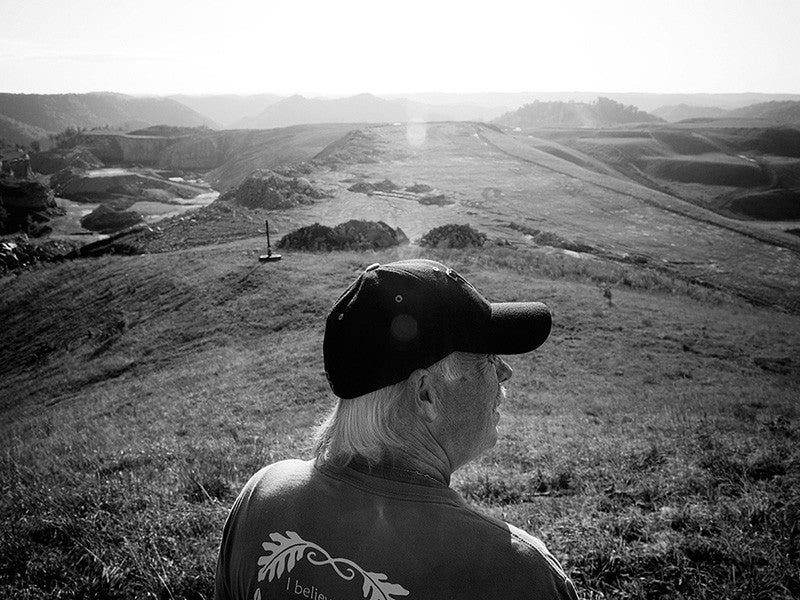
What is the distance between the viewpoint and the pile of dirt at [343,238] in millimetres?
24828

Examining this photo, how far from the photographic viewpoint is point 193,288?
2031 cm

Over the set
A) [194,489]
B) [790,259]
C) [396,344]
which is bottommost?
[790,259]

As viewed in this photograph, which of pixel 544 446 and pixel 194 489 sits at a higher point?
pixel 194 489

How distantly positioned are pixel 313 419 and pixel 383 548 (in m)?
8.73

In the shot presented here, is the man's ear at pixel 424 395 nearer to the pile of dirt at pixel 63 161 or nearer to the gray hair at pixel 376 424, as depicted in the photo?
the gray hair at pixel 376 424

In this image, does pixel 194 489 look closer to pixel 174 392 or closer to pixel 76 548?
pixel 76 548

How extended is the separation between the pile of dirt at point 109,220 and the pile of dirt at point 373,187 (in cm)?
2067

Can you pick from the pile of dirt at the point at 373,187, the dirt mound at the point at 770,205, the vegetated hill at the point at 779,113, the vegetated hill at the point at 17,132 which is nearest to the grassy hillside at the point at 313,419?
the pile of dirt at the point at 373,187

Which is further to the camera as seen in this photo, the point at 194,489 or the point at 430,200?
the point at 430,200

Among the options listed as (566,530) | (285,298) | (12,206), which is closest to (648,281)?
(285,298)

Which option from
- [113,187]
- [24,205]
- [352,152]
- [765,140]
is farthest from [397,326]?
[765,140]

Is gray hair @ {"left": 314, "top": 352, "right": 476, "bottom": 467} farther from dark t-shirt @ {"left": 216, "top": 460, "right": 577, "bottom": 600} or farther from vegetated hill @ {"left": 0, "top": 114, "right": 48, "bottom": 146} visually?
vegetated hill @ {"left": 0, "top": 114, "right": 48, "bottom": 146}

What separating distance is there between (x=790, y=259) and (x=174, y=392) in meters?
38.9

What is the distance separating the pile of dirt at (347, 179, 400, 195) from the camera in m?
41.9
